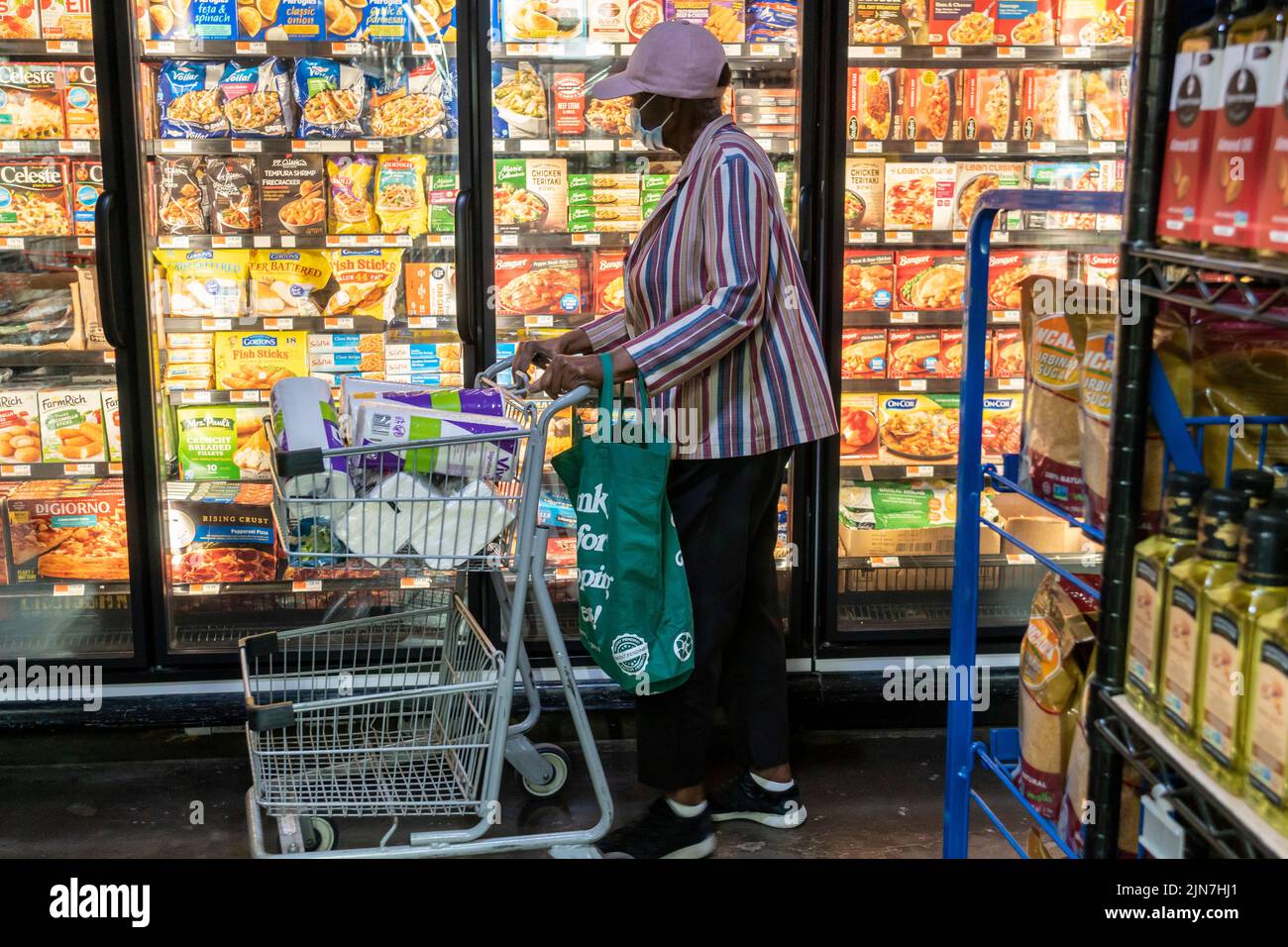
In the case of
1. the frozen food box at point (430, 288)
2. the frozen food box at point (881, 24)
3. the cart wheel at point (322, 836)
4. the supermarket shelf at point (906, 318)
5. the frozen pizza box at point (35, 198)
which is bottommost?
the cart wheel at point (322, 836)

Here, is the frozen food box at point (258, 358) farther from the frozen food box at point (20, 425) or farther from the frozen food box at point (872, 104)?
the frozen food box at point (872, 104)

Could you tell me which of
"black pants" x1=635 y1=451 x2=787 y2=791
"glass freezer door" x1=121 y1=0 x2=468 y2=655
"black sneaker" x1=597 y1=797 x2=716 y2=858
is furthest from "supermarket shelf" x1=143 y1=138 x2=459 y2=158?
"black sneaker" x1=597 y1=797 x2=716 y2=858

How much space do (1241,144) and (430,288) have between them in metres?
2.61

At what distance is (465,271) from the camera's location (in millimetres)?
3252

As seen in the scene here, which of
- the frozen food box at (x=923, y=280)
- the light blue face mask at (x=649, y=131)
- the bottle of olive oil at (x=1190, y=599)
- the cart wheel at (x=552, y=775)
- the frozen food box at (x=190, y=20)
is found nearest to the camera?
the bottle of olive oil at (x=1190, y=599)

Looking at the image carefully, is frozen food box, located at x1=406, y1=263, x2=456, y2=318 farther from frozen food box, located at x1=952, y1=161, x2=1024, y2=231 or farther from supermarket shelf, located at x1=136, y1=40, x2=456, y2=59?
frozen food box, located at x1=952, y1=161, x2=1024, y2=231

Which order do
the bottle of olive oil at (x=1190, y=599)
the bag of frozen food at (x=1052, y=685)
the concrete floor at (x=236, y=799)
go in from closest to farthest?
1. the bottle of olive oil at (x=1190, y=599)
2. the bag of frozen food at (x=1052, y=685)
3. the concrete floor at (x=236, y=799)

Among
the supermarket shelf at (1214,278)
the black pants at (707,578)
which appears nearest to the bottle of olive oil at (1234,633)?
the supermarket shelf at (1214,278)

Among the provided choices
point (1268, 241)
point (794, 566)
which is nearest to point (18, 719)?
point (794, 566)

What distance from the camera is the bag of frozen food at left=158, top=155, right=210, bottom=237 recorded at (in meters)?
3.47

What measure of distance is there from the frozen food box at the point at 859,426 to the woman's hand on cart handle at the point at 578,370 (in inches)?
55.3

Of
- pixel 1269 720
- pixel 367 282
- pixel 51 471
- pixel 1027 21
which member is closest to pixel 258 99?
pixel 367 282

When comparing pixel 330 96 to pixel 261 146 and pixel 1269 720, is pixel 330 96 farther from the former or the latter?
pixel 1269 720

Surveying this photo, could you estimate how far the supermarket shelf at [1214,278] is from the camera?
1.22 meters
